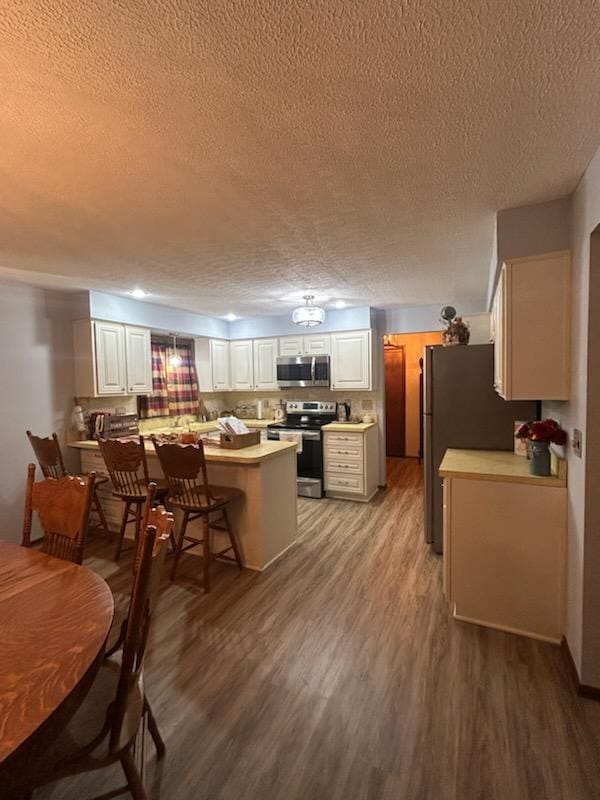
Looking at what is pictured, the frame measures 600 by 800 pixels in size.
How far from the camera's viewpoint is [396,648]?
2.14 m

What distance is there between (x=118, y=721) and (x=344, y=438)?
381 centimetres

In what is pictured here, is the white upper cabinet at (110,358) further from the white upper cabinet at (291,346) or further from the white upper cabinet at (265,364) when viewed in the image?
the white upper cabinet at (291,346)

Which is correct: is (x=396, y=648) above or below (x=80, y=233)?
below

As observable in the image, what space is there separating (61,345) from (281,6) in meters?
3.86

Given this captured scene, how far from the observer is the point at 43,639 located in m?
1.06

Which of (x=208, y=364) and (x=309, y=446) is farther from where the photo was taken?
(x=208, y=364)

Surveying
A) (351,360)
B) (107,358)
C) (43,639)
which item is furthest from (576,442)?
(107,358)

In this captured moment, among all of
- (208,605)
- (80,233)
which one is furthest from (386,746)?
(80,233)

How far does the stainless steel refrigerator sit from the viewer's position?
2998mm

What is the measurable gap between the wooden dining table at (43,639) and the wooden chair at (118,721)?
114 mm

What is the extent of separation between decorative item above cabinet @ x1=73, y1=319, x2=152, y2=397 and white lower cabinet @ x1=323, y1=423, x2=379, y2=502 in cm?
234

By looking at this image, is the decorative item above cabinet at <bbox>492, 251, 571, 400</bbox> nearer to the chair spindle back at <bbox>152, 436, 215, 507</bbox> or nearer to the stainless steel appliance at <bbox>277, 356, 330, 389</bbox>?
the chair spindle back at <bbox>152, 436, 215, 507</bbox>

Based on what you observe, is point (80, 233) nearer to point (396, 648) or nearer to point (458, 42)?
point (458, 42)

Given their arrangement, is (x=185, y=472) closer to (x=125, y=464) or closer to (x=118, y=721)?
(x=125, y=464)
